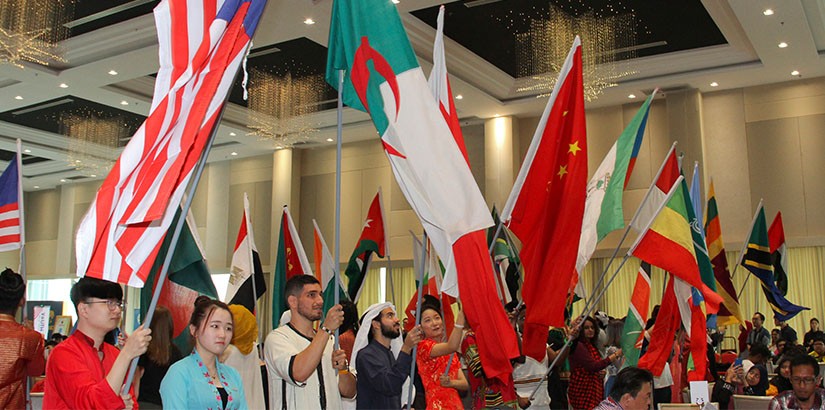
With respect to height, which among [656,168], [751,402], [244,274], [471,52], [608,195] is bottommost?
[751,402]

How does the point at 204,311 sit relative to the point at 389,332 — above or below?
above

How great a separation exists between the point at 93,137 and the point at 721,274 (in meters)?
14.3

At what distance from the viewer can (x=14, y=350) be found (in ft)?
13.7

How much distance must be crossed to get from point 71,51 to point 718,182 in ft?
38.5

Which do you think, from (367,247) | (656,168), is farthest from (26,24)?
(656,168)

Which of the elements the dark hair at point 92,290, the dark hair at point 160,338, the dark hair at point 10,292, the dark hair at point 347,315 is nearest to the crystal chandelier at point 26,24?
the dark hair at point 347,315

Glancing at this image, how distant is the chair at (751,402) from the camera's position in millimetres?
6604

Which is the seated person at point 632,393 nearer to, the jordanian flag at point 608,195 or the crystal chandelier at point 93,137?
the jordanian flag at point 608,195

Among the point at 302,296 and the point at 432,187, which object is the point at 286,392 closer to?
the point at 302,296

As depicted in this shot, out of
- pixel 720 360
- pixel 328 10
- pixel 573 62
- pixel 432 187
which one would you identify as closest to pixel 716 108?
pixel 720 360

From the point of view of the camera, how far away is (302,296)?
156 inches

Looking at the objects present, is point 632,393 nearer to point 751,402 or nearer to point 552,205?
point 552,205

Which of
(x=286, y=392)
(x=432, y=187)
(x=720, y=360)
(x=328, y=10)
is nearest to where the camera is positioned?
(x=432, y=187)

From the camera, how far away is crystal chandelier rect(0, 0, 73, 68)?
10.7 metres
